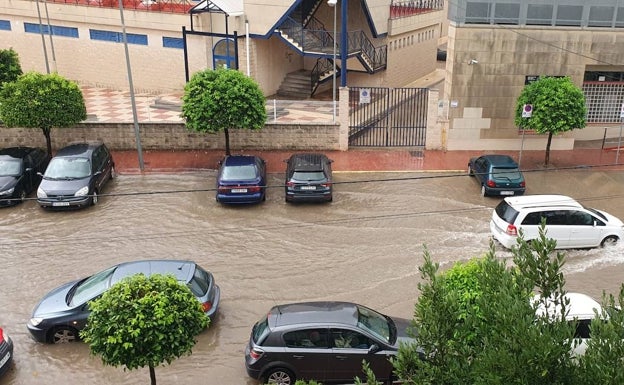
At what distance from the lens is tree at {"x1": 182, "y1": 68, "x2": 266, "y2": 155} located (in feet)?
69.9

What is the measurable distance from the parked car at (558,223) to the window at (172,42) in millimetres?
20622

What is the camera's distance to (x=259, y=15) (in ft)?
93.4

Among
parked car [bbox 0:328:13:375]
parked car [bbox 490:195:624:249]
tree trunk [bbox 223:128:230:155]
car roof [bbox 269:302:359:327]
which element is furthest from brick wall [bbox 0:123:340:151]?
parked car [bbox 0:328:13:375]

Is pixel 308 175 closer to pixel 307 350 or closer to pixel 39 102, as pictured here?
pixel 307 350

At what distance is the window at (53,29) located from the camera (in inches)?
1340

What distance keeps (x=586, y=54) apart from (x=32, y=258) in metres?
20.1

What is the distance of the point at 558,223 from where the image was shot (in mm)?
15930

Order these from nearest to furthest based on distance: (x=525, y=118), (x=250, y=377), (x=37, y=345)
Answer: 1. (x=250, y=377)
2. (x=37, y=345)
3. (x=525, y=118)

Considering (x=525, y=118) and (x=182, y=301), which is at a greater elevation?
(x=525, y=118)

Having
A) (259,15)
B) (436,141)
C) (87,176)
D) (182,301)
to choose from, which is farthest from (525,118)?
(182,301)

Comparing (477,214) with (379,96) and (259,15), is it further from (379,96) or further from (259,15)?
(259,15)

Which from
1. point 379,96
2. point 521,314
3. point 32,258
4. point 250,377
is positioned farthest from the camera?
point 379,96

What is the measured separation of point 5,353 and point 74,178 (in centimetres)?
881

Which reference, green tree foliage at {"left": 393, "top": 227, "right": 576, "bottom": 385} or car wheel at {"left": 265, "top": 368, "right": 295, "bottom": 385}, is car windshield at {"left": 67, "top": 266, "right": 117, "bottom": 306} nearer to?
car wheel at {"left": 265, "top": 368, "right": 295, "bottom": 385}
